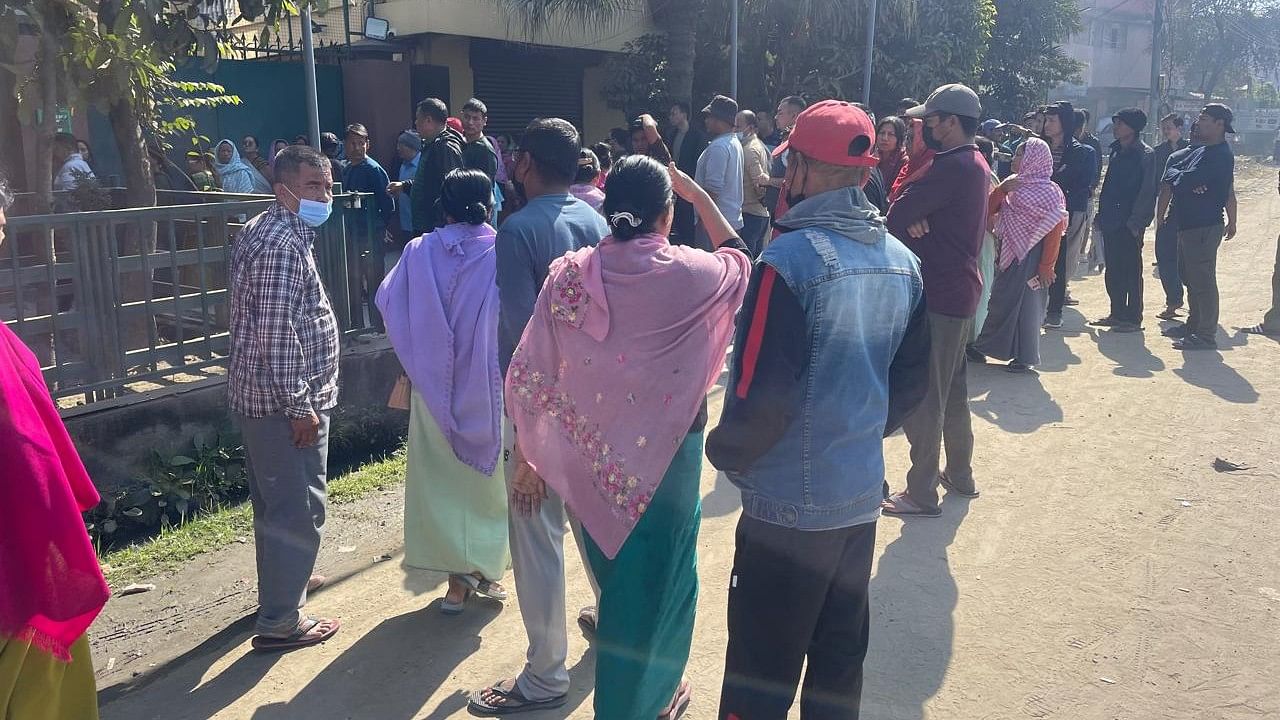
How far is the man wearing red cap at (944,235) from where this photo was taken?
472 centimetres

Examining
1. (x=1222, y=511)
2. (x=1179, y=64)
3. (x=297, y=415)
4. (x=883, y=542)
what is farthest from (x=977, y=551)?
(x=1179, y=64)

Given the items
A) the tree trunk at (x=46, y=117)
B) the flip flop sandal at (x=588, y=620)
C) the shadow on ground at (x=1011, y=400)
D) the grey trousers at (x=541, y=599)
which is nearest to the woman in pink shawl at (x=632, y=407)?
the grey trousers at (x=541, y=599)

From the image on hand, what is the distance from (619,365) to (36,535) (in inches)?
56.3

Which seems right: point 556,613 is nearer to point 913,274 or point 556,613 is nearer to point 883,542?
point 913,274

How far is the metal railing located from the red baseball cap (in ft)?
12.4

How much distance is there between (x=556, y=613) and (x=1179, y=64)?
55562 mm

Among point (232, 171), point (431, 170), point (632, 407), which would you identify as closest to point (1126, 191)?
point (431, 170)

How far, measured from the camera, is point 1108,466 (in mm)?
5715

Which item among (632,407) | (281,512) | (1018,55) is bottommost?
(281,512)

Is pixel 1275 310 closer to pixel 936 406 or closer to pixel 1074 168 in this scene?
pixel 1074 168

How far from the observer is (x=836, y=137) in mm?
2635

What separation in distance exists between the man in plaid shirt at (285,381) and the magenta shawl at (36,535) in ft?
4.38

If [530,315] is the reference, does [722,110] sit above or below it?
above

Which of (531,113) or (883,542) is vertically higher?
(531,113)
